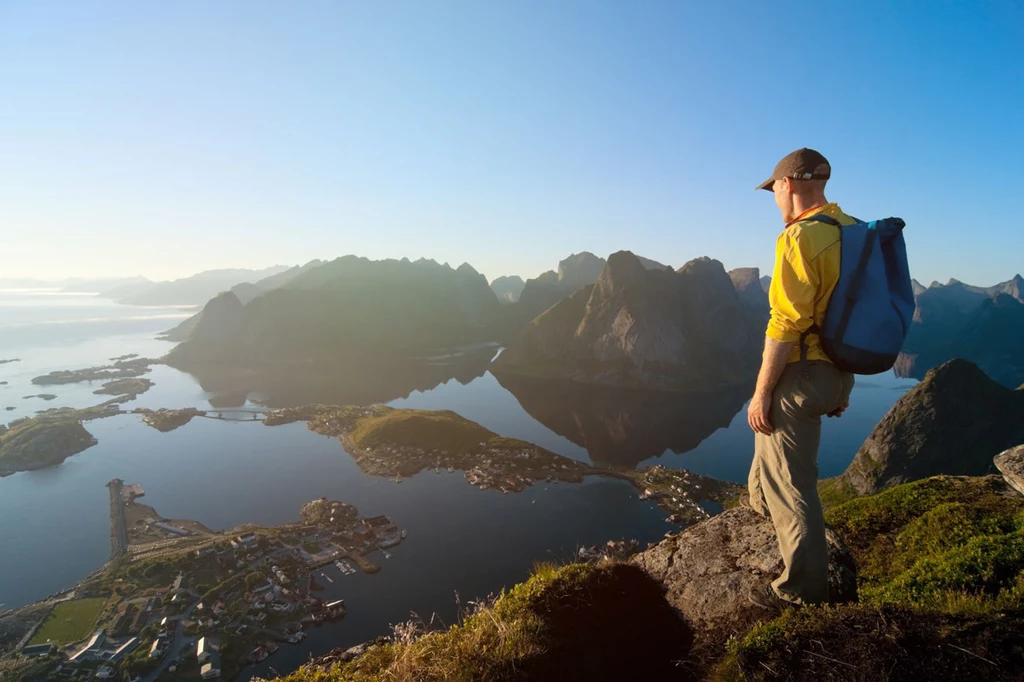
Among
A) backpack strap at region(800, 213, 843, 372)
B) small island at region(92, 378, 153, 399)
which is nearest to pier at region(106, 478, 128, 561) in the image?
backpack strap at region(800, 213, 843, 372)

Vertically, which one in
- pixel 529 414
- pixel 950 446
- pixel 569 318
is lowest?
pixel 529 414

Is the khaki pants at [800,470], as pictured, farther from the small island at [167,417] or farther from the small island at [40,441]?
the small island at [167,417]

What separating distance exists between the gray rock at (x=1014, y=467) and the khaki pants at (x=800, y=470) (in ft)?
22.9

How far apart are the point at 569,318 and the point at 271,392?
96.0 meters

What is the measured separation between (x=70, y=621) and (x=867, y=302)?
54.1m

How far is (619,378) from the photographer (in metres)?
133

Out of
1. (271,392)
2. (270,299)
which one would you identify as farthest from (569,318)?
(270,299)

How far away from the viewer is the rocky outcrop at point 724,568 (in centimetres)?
504

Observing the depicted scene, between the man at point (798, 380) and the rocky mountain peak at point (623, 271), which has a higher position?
the rocky mountain peak at point (623, 271)

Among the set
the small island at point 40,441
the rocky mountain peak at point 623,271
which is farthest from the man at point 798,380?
the rocky mountain peak at point 623,271

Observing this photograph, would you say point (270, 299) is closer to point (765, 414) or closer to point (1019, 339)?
point (765, 414)

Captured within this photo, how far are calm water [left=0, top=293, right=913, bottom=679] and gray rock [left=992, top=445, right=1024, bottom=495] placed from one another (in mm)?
12626

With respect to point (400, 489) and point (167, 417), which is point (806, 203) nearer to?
point (400, 489)

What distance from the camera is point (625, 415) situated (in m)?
102
